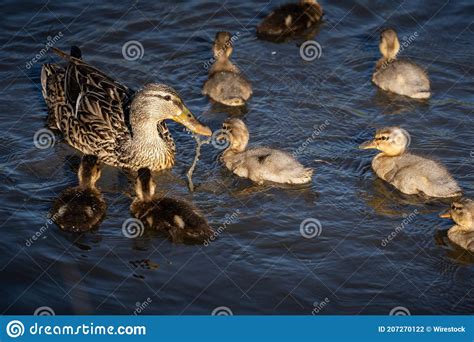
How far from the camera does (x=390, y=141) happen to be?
31.1ft

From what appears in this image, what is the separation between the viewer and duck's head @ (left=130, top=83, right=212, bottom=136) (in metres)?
9.34

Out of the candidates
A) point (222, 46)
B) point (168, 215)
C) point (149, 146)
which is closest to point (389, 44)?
point (222, 46)

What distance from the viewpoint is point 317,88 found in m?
10.9

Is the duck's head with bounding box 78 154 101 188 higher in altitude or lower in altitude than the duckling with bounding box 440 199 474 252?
higher

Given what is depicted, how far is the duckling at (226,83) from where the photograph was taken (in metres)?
10.5

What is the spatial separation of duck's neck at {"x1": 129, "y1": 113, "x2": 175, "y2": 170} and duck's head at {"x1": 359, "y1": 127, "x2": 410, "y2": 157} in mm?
2070

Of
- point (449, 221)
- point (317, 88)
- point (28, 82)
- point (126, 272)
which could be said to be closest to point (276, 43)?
point (317, 88)

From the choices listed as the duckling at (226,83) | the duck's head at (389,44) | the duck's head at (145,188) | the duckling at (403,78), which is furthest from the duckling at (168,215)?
the duck's head at (389,44)

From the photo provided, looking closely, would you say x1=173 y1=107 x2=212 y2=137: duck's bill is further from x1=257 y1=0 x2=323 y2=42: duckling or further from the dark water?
x1=257 y1=0 x2=323 y2=42: duckling

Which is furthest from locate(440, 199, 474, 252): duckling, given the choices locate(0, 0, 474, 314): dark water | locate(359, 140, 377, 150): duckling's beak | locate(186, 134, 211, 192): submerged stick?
locate(186, 134, 211, 192): submerged stick

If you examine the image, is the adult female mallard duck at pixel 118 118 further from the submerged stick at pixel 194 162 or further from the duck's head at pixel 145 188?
the duck's head at pixel 145 188

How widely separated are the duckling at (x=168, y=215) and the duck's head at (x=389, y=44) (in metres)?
3.81

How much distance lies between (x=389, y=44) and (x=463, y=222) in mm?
3641

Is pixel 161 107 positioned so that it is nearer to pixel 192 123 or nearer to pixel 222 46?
pixel 192 123
